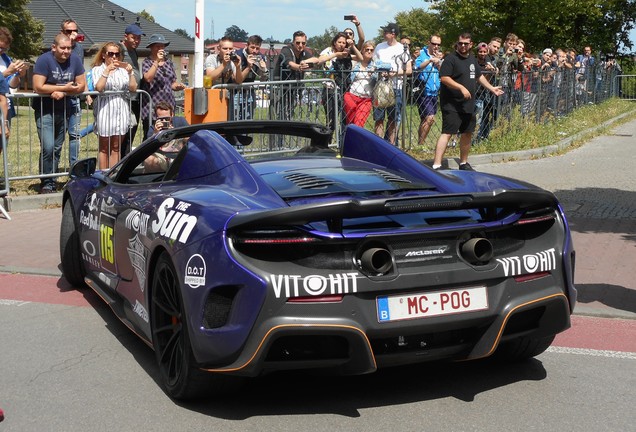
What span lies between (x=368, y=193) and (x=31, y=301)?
339 centimetres

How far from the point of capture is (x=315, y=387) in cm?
515

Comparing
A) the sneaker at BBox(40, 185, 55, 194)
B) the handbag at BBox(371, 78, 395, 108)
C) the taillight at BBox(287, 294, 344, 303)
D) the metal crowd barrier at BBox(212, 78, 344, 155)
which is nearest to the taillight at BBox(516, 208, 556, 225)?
the taillight at BBox(287, 294, 344, 303)

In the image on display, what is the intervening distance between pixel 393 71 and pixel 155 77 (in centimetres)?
399

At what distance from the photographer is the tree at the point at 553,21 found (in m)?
61.5

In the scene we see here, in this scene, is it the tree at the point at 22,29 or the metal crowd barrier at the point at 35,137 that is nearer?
the metal crowd barrier at the point at 35,137

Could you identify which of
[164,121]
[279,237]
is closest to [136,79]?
[164,121]

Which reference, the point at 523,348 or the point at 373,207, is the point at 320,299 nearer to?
the point at 373,207

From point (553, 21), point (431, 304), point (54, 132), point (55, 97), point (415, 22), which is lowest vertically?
point (431, 304)

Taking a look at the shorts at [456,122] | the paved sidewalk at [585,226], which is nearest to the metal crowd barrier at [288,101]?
the shorts at [456,122]

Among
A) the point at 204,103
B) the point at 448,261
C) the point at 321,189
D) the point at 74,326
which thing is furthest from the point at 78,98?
the point at 448,261

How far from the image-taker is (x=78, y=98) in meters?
12.5

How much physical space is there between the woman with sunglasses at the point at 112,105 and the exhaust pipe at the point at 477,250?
8607 millimetres

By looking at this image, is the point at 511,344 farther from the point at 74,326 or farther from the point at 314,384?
the point at 74,326

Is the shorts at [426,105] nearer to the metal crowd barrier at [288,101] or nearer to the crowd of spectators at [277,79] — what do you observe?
the crowd of spectators at [277,79]
